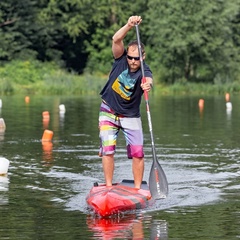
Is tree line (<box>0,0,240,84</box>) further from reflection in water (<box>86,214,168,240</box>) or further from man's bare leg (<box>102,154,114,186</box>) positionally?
reflection in water (<box>86,214,168,240</box>)

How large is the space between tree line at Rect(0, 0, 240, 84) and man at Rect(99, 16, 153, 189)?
44.8 metres

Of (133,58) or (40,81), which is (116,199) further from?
(40,81)

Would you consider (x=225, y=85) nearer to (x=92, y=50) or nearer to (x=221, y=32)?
(x=221, y=32)

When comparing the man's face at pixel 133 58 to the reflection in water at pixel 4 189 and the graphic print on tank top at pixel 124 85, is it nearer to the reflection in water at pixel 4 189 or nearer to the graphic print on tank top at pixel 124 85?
the graphic print on tank top at pixel 124 85

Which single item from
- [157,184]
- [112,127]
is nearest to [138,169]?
[157,184]

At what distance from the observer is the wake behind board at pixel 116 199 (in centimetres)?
1041

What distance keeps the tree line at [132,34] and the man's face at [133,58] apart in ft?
148

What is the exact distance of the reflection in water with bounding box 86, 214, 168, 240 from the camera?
923 cm

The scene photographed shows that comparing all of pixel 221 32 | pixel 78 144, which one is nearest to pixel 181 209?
pixel 78 144

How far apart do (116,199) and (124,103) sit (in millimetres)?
1534

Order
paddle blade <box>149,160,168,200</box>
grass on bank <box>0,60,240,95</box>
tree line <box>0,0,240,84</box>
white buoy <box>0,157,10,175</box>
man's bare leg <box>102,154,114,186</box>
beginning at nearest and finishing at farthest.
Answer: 1. man's bare leg <box>102,154,114,186</box>
2. paddle blade <box>149,160,168,200</box>
3. white buoy <box>0,157,10,175</box>
4. grass on bank <box>0,60,240,95</box>
5. tree line <box>0,0,240,84</box>

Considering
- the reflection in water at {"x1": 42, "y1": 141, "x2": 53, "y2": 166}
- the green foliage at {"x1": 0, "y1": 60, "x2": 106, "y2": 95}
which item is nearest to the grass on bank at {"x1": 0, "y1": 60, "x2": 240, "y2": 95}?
the green foliage at {"x1": 0, "y1": 60, "x2": 106, "y2": 95}

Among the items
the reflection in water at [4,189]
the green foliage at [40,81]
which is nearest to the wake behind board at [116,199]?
the reflection in water at [4,189]

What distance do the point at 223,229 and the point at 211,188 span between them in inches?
130
